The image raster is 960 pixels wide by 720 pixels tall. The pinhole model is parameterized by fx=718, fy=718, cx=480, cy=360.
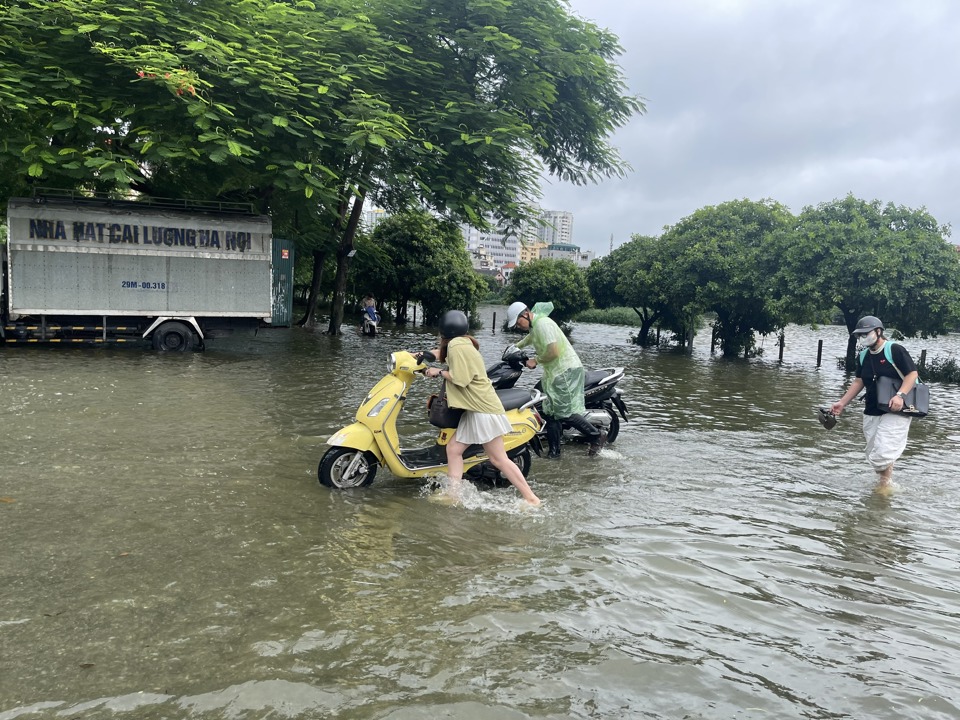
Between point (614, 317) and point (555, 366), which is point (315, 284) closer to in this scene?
point (555, 366)

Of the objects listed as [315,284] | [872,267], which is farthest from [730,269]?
[315,284]

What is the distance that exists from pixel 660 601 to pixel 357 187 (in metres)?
12.4

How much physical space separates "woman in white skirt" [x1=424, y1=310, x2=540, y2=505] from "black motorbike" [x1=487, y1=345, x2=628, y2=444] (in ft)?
5.38

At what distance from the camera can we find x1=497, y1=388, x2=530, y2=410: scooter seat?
6.78m

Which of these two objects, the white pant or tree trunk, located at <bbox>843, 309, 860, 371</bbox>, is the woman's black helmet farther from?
tree trunk, located at <bbox>843, 309, 860, 371</bbox>

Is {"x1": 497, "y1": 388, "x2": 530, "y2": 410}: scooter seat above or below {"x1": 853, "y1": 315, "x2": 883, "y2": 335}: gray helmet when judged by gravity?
below

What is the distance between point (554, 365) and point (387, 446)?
7.50 feet

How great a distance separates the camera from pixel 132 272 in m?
16.4

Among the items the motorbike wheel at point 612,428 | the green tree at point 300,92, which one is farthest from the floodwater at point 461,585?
the green tree at point 300,92

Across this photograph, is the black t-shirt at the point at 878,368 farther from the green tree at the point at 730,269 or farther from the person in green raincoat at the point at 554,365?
the green tree at the point at 730,269

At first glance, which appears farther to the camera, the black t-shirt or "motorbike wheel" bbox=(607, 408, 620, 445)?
"motorbike wheel" bbox=(607, 408, 620, 445)

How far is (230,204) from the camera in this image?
1711cm

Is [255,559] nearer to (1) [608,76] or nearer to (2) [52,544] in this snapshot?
(2) [52,544]

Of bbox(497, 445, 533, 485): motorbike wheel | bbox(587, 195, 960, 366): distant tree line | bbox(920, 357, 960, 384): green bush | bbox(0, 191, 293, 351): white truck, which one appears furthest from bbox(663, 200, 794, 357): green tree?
bbox(497, 445, 533, 485): motorbike wheel
